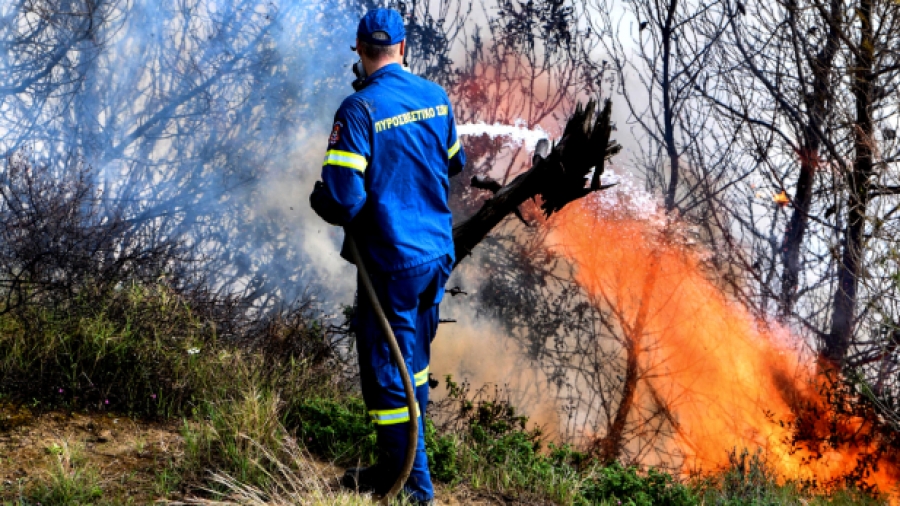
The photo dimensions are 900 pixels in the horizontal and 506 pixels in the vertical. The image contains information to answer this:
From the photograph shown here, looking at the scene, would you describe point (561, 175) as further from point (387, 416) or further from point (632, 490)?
point (632, 490)

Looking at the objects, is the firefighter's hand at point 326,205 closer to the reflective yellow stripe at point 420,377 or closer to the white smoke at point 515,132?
the reflective yellow stripe at point 420,377

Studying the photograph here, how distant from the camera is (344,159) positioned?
3652 mm

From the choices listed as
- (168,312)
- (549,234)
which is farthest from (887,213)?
(168,312)

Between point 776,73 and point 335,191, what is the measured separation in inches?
280

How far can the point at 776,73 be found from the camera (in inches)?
356

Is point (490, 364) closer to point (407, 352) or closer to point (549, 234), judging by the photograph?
point (549, 234)

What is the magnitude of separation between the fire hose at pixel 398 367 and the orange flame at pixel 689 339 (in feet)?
21.4

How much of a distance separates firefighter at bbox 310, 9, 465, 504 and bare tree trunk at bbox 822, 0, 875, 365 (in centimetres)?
562

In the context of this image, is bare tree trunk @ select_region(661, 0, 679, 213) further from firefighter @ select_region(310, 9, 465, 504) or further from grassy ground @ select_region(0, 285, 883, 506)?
firefighter @ select_region(310, 9, 465, 504)

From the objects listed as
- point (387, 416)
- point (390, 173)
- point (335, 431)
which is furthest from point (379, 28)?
point (335, 431)

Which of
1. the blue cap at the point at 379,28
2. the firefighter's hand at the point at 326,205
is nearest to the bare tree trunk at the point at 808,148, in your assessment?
the blue cap at the point at 379,28

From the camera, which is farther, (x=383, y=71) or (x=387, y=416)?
(x=383, y=71)

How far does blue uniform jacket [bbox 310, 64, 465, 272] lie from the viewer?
3.66 m

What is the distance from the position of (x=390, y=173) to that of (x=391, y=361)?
2.99ft
